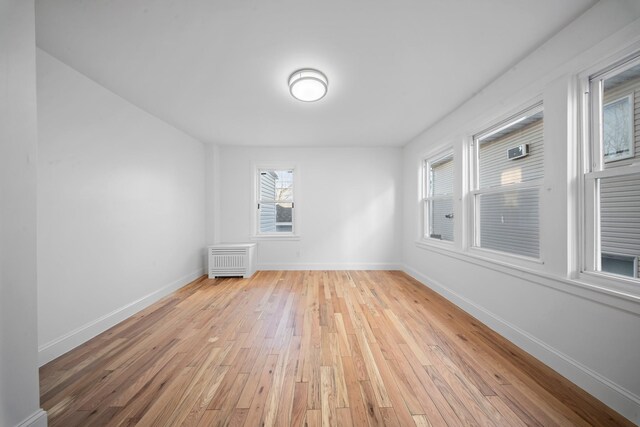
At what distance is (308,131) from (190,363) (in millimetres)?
3242

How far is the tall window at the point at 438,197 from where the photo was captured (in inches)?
126

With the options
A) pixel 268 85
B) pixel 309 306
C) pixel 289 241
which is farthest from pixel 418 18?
pixel 289 241

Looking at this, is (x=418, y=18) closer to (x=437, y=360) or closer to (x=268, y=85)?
(x=268, y=85)

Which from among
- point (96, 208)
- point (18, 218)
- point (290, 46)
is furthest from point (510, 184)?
point (96, 208)

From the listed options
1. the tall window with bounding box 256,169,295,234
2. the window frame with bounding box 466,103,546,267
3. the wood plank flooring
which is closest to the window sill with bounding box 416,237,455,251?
the window frame with bounding box 466,103,546,267

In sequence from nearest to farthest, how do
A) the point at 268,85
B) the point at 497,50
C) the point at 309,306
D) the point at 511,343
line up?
the point at 497,50, the point at 511,343, the point at 268,85, the point at 309,306

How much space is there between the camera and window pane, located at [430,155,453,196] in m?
3.21

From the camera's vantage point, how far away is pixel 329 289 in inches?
133

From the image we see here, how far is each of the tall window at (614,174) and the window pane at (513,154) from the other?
37cm

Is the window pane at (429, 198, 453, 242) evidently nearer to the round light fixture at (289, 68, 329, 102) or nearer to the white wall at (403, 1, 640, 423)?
the white wall at (403, 1, 640, 423)

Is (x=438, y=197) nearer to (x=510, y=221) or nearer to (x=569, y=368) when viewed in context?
(x=510, y=221)

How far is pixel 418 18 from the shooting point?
1.52 meters

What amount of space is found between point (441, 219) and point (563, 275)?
1.87 metres

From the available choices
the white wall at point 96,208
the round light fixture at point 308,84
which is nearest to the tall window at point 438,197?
the round light fixture at point 308,84
